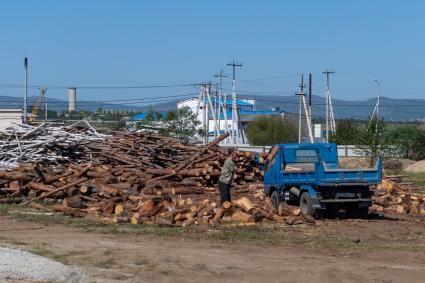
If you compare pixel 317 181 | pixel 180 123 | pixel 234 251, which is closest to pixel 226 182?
pixel 317 181

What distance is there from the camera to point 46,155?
29281 mm

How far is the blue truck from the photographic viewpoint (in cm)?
1978

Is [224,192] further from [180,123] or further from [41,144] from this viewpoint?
[180,123]

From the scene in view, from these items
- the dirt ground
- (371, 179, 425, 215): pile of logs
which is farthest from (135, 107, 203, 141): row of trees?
the dirt ground

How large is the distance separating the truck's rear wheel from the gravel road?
10440 mm

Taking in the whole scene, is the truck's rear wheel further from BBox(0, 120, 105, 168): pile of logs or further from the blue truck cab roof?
BBox(0, 120, 105, 168): pile of logs

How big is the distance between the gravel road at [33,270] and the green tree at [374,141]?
128 feet

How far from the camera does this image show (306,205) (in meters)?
20.3

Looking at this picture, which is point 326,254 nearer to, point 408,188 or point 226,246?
point 226,246

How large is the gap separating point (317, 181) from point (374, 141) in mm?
29416

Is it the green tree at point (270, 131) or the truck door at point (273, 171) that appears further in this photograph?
the green tree at point (270, 131)

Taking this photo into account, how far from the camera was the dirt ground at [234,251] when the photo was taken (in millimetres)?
11375

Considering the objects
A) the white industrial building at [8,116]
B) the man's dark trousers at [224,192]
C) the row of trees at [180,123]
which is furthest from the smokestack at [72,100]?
the man's dark trousers at [224,192]

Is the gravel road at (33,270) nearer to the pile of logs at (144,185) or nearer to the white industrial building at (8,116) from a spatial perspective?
the pile of logs at (144,185)
